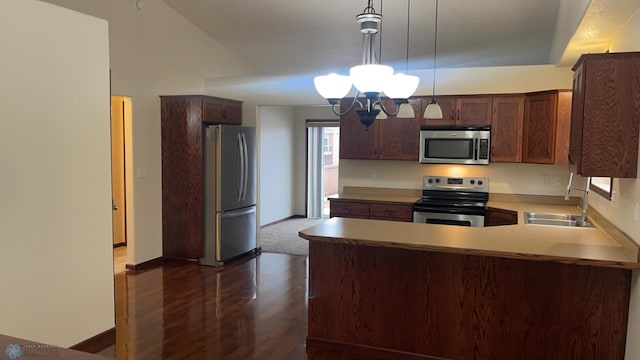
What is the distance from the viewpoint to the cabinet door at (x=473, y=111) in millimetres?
5266

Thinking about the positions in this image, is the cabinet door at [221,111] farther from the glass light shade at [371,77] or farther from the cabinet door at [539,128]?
the cabinet door at [539,128]

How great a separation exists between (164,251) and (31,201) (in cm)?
318

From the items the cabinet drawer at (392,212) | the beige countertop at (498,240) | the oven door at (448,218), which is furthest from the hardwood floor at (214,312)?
the oven door at (448,218)

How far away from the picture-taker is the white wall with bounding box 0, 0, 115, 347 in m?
2.91

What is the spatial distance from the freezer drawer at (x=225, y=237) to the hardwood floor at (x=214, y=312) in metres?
0.15

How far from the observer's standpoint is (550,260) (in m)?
2.71

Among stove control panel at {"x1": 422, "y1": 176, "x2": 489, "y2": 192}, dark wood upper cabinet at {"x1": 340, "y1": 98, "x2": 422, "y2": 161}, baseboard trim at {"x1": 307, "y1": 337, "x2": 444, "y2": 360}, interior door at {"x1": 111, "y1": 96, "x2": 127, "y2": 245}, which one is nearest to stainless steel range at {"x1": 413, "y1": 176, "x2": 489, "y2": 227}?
stove control panel at {"x1": 422, "y1": 176, "x2": 489, "y2": 192}

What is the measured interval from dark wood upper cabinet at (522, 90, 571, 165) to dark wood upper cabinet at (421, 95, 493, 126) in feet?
1.36

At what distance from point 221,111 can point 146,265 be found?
211 centimetres

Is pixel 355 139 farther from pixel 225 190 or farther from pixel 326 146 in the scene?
pixel 326 146

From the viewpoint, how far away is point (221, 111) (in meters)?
6.07

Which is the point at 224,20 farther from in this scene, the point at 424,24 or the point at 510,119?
the point at 510,119

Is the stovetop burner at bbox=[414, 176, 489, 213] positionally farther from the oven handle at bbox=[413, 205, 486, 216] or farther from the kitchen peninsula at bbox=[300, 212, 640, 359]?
the kitchen peninsula at bbox=[300, 212, 640, 359]

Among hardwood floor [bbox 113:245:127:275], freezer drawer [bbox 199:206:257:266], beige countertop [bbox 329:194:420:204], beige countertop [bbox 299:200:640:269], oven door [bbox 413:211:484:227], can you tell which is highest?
beige countertop [bbox 329:194:420:204]
